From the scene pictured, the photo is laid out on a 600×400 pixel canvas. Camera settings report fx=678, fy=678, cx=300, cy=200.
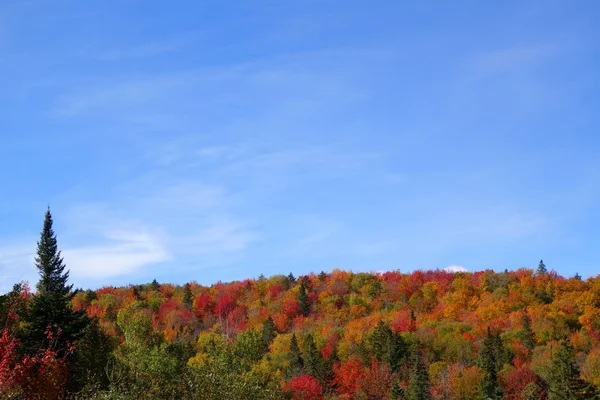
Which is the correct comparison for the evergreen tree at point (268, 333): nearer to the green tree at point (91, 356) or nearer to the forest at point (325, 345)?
the forest at point (325, 345)

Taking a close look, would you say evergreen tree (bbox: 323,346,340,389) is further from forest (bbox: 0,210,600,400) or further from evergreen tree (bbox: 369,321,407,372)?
evergreen tree (bbox: 369,321,407,372)

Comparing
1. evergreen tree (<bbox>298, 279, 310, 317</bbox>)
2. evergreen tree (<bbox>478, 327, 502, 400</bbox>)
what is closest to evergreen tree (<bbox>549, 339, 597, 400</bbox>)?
evergreen tree (<bbox>478, 327, 502, 400</bbox>)

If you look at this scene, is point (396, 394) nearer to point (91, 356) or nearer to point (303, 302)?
point (91, 356)

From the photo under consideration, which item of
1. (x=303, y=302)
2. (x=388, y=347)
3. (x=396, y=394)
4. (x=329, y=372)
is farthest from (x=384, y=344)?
(x=303, y=302)

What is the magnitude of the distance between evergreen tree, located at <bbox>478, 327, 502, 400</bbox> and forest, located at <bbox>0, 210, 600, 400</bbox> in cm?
30

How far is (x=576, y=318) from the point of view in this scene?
15200cm

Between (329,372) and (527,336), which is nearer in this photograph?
(329,372)

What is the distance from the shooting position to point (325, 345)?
472 feet

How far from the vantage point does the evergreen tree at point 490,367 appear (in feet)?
307

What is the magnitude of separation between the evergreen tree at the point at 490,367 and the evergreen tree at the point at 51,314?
56.1 meters

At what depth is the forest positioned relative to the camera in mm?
39031

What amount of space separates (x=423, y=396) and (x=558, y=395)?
69.4ft

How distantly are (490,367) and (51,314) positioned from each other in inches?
2618

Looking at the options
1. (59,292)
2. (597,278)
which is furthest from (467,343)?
(59,292)
